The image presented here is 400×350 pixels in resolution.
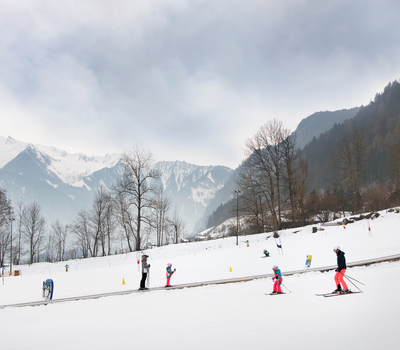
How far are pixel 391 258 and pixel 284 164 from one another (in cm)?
2807

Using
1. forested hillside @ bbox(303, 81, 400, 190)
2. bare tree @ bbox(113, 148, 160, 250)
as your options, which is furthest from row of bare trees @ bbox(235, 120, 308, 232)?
forested hillside @ bbox(303, 81, 400, 190)

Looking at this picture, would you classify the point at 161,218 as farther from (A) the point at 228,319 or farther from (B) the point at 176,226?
(A) the point at 228,319

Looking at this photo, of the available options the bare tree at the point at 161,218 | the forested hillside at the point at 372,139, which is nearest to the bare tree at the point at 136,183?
the bare tree at the point at 161,218

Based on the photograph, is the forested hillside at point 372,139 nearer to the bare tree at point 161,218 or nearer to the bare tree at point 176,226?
the bare tree at point 176,226

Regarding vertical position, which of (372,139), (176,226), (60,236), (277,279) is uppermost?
(372,139)

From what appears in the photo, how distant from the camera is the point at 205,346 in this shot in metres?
4.88

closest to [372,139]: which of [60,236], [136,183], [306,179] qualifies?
[306,179]

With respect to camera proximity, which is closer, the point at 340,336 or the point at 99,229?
the point at 340,336

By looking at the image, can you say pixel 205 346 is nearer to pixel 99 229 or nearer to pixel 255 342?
pixel 255 342

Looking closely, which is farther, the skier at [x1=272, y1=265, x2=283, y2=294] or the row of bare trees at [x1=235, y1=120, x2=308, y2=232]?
the row of bare trees at [x1=235, y1=120, x2=308, y2=232]

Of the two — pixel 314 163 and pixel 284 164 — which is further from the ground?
pixel 314 163

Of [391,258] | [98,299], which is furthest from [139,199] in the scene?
[391,258]

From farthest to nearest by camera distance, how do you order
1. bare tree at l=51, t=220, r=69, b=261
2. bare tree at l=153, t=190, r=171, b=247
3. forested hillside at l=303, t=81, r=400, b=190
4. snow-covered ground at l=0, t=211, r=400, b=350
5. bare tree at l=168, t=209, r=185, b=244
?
forested hillside at l=303, t=81, r=400, b=190 < bare tree at l=51, t=220, r=69, b=261 < bare tree at l=168, t=209, r=185, b=244 < bare tree at l=153, t=190, r=171, b=247 < snow-covered ground at l=0, t=211, r=400, b=350

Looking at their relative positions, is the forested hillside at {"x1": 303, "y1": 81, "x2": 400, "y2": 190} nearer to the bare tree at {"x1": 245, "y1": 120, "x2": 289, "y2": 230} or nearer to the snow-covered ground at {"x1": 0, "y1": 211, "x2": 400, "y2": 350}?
the bare tree at {"x1": 245, "y1": 120, "x2": 289, "y2": 230}
